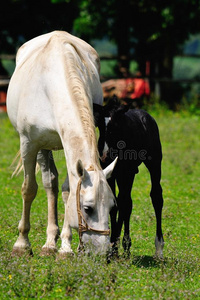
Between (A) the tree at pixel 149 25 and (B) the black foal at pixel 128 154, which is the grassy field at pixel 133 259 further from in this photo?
(A) the tree at pixel 149 25

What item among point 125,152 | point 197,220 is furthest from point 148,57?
point 125,152

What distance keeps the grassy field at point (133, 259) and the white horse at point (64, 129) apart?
0.92 ft

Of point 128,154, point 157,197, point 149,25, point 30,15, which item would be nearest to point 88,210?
point 128,154

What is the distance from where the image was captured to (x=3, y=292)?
441cm

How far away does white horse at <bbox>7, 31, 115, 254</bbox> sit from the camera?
14.9 ft

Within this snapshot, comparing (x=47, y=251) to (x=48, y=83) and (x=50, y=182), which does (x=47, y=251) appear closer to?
(x=50, y=182)

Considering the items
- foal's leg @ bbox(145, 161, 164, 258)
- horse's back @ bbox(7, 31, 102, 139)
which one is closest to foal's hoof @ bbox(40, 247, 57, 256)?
foal's leg @ bbox(145, 161, 164, 258)

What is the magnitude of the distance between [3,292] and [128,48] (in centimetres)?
1811

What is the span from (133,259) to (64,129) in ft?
4.49

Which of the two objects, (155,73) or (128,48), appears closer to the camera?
(155,73)

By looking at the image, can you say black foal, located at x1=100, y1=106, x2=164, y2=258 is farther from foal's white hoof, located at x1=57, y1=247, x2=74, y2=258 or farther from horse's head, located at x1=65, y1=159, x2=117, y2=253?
horse's head, located at x1=65, y1=159, x2=117, y2=253

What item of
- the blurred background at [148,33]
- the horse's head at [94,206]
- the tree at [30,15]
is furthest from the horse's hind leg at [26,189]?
the tree at [30,15]

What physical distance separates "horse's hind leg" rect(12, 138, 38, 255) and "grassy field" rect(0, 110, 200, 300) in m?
0.14

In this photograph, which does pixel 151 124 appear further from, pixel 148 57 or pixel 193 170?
pixel 148 57
